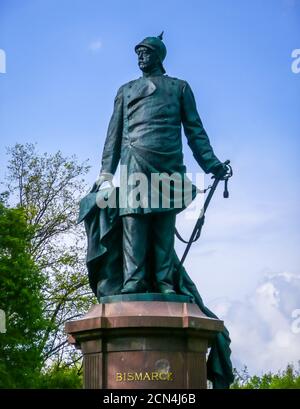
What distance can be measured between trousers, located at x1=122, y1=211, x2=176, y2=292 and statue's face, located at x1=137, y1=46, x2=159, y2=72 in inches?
78.9

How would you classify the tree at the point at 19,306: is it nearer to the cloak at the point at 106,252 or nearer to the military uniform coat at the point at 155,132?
the cloak at the point at 106,252

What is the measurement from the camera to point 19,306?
2681cm

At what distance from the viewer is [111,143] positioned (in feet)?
42.7

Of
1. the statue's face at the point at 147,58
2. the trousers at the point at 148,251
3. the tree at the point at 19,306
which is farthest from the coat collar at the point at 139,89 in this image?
the tree at the point at 19,306

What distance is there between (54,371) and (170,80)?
17974 mm

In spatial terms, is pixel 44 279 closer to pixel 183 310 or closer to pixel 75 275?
pixel 75 275

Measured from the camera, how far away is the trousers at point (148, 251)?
12.2m

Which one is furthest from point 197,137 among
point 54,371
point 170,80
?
point 54,371

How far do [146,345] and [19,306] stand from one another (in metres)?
15.9

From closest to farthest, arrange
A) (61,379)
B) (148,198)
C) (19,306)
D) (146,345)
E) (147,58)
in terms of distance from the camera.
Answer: (146,345)
(148,198)
(147,58)
(19,306)
(61,379)

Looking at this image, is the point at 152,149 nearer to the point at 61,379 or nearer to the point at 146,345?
the point at 146,345

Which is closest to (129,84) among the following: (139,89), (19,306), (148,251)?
(139,89)
